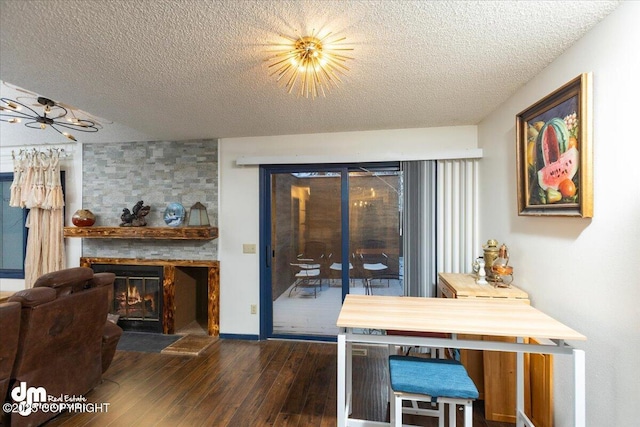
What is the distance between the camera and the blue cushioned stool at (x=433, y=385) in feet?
4.55

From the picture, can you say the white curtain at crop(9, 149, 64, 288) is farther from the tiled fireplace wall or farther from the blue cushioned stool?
the blue cushioned stool

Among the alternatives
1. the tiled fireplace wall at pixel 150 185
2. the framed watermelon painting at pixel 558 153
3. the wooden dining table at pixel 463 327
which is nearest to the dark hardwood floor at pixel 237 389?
the wooden dining table at pixel 463 327

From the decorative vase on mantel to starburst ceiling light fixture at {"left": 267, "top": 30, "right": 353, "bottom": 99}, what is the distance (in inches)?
125

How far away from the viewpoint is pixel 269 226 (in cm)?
348

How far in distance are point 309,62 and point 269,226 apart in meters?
2.14

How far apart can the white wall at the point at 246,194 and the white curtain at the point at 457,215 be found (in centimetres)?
66

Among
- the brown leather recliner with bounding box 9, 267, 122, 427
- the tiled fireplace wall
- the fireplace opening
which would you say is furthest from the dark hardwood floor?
the tiled fireplace wall

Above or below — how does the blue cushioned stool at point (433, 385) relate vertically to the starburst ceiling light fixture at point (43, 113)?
below

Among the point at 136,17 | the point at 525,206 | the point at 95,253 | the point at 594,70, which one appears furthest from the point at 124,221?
the point at 594,70

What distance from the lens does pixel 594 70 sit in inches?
59.6

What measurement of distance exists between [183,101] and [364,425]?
8.86 feet

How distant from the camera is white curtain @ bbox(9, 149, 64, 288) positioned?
147 inches

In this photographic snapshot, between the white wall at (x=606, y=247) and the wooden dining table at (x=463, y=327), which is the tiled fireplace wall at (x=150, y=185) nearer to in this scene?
the wooden dining table at (x=463, y=327)

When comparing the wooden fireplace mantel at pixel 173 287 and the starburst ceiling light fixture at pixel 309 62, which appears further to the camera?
the wooden fireplace mantel at pixel 173 287
